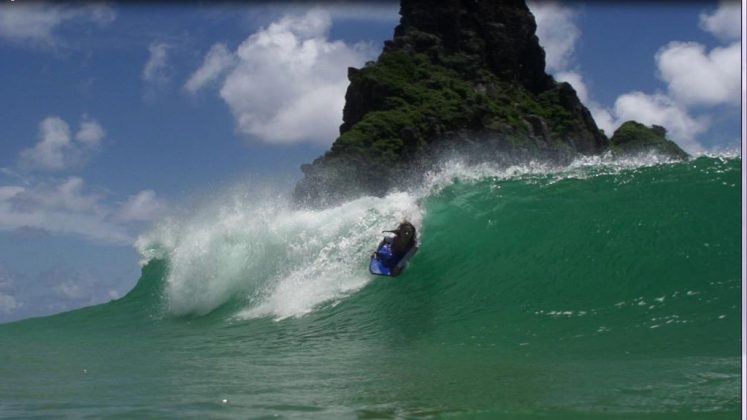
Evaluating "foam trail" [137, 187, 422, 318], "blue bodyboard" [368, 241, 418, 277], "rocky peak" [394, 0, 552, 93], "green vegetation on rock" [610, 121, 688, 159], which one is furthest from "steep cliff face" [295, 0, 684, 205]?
"blue bodyboard" [368, 241, 418, 277]

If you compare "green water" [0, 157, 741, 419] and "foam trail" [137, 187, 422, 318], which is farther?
"foam trail" [137, 187, 422, 318]

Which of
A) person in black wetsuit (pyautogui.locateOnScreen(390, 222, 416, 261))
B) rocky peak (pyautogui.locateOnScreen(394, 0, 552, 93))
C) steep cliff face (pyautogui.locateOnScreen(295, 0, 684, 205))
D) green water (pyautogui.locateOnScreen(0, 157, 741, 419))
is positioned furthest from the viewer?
rocky peak (pyautogui.locateOnScreen(394, 0, 552, 93))

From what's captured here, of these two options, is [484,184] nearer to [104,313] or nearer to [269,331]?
[269,331]

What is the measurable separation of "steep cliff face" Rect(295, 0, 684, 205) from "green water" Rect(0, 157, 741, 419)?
24089 millimetres

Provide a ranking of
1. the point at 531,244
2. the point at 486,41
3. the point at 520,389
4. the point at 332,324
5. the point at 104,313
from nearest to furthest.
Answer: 1. the point at 520,389
2. the point at 332,324
3. the point at 531,244
4. the point at 104,313
5. the point at 486,41

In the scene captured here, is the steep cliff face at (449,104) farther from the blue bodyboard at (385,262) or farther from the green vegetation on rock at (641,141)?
the blue bodyboard at (385,262)

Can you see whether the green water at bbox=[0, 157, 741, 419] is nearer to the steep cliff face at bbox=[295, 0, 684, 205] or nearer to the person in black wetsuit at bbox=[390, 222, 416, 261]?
the person in black wetsuit at bbox=[390, 222, 416, 261]

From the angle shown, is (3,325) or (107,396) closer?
(107,396)

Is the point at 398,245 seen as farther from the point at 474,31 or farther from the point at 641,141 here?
the point at 641,141

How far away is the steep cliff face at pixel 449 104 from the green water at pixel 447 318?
24089 millimetres

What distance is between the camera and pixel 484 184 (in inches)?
614

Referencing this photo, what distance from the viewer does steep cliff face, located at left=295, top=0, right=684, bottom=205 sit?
45.6 metres

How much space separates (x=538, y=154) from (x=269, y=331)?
41392 millimetres

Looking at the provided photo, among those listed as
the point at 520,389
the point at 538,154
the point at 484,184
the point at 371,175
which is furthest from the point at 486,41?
the point at 520,389
